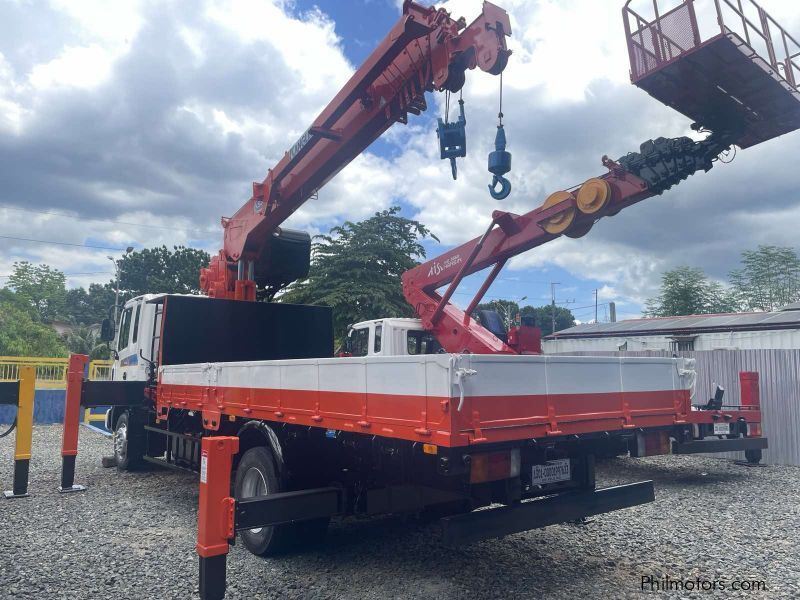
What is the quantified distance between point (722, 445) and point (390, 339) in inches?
213

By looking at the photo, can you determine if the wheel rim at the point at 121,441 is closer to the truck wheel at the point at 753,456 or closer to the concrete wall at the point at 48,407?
the concrete wall at the point at 48,407

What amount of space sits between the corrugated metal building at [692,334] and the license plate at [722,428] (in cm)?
689

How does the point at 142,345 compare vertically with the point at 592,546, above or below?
above

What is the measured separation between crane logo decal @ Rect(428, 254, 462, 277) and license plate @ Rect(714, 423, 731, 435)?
4809 mm

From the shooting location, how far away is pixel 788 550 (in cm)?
570

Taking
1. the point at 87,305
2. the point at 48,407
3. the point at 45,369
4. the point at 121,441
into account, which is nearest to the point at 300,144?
the point at 121,441

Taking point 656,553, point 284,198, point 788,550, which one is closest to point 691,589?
point 656,553

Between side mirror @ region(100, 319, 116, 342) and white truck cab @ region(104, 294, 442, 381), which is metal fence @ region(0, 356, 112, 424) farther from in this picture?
white truck cab @ region(104, 294, 442, 381)

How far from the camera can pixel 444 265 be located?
34.1ft

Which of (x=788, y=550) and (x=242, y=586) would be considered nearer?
(x=242, y=586)

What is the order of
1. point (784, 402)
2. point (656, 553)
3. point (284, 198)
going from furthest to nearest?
point (784, 402) < point (284, 198) < point (656, 553)

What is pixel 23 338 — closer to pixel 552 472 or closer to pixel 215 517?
pixel 215 517

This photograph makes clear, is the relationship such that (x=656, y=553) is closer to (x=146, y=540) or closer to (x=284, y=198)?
(x=146, y=540)

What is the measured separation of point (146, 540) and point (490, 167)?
16.9ft
